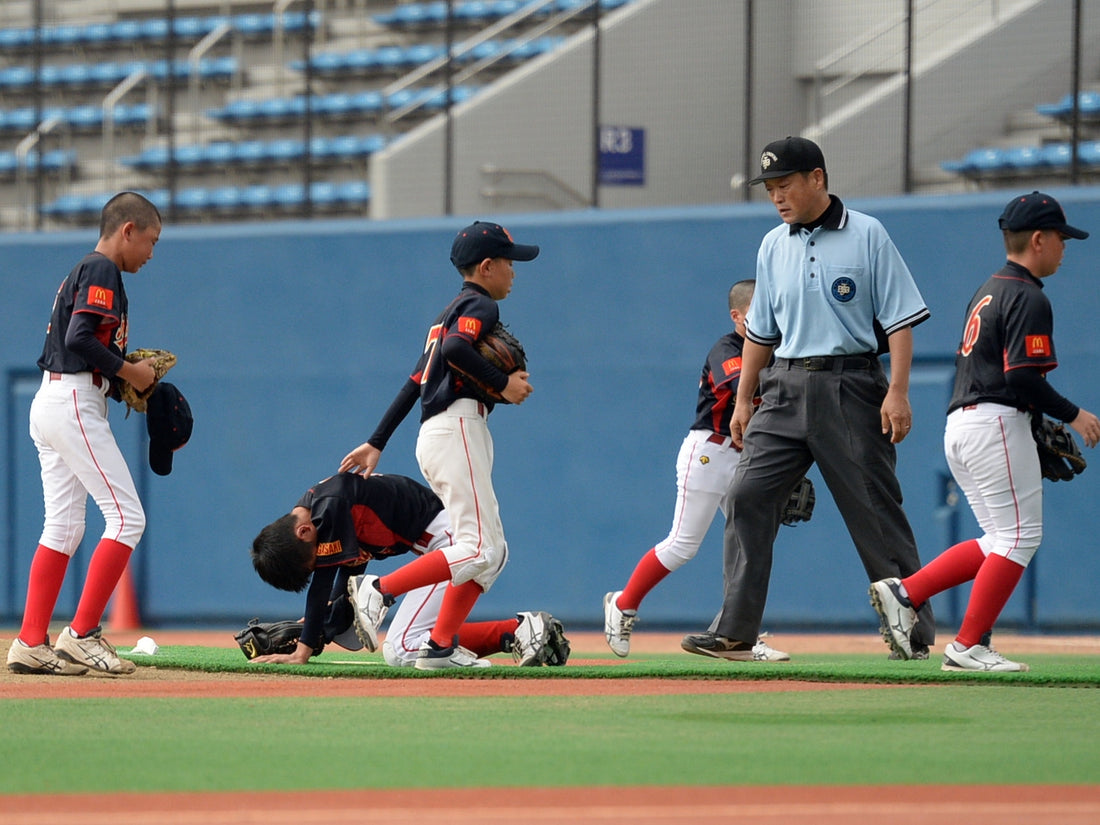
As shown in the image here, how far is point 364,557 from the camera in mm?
6891

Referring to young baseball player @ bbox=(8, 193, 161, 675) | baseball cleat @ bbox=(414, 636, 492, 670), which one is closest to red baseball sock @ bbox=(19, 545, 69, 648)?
young baseball player @ bbox=(8, 193, 161, 675)

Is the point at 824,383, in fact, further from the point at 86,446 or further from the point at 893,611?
the point at 86,446

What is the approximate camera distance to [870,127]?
38.6 feet

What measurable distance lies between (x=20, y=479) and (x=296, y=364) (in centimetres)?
232

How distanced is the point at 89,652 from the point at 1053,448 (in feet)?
13.1

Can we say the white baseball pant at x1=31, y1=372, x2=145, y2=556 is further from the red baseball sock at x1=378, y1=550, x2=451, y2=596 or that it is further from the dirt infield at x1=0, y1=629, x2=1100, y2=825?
the dirt infield at x1=0, y1=629, x2=1100, y2=825

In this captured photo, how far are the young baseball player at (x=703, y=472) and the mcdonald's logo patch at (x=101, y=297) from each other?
279 centimetres

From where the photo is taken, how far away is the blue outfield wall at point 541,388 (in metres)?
11.0

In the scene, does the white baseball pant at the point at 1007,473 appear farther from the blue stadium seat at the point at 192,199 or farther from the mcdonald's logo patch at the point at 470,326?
the blue stadium seat at the point at 192,199

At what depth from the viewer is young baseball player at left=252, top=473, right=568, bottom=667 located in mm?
6742

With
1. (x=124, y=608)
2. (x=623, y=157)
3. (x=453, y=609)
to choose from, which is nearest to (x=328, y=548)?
(x=453, y=609)

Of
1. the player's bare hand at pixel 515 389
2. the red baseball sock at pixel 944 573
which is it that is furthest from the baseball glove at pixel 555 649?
the red baseball sock at pixel 944 573

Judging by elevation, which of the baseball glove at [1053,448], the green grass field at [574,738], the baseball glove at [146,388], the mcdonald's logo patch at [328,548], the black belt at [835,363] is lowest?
the green grass field at [574,738]

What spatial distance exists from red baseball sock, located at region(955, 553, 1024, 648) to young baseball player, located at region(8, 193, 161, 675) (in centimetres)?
337
